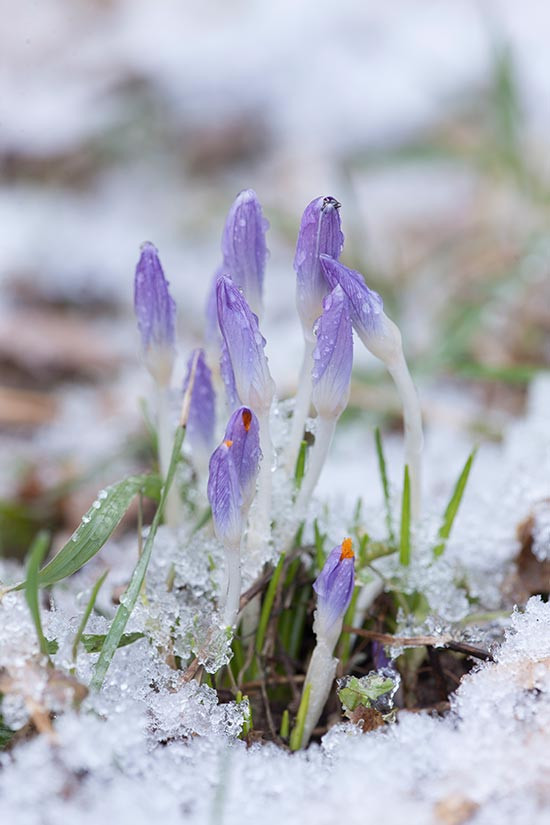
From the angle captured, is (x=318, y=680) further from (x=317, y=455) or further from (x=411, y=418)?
(x=411, y=418)

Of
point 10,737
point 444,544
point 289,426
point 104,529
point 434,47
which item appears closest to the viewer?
point 10,737

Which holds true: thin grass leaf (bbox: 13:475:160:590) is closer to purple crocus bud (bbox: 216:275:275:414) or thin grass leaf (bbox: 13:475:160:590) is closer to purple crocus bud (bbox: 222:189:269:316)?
purple crocus bud (bbox: 216:275:275:414)

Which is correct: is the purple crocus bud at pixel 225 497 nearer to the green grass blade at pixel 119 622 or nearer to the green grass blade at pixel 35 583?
the green grass blade at pixel 119 622

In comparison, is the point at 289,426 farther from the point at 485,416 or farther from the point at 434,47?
the point at 434,47

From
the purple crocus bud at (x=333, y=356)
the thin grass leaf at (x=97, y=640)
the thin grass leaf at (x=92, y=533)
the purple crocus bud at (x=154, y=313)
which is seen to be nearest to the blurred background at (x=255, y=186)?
the purple crocus bud at (x=154, y=313)

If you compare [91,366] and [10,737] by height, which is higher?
[91,366]

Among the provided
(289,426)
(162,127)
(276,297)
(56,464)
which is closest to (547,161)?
(276,297)
